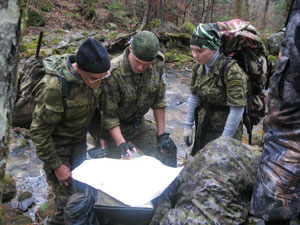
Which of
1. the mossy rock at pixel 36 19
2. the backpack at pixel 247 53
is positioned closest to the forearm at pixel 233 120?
the backpack at pixel 247 53

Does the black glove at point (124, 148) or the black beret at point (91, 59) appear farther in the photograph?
the black glove at point (124, 148)

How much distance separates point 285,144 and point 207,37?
5.26 ft

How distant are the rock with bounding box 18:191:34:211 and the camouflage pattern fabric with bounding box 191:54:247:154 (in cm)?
239

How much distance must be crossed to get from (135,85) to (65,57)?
0.86m

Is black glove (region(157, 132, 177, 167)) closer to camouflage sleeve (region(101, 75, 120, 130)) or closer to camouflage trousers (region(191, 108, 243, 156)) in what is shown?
camouflage trousers (region(191, 108, 243, 156))

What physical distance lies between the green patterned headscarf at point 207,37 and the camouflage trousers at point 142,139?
1270 millimetres

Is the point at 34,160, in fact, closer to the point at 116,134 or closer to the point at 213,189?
the point at 116,134

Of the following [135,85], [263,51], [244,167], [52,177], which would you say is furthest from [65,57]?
[263,51]

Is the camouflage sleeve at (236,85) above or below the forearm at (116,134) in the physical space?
above

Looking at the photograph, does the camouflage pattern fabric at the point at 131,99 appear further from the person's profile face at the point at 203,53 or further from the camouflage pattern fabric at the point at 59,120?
the person's profile face at the point at 203,53

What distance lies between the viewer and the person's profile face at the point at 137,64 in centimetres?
298

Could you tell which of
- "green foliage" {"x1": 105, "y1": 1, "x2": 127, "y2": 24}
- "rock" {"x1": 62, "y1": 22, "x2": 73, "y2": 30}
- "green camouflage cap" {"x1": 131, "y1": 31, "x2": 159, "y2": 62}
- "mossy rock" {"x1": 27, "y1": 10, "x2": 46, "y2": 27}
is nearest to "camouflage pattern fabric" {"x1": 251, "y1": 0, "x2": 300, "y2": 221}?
"green camouflage cap" {"x1": 131, "y1": 31, "x2": 159, "y2": 62}

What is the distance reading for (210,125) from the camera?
3375mm

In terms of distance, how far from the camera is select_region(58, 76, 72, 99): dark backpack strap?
8.20 feet
